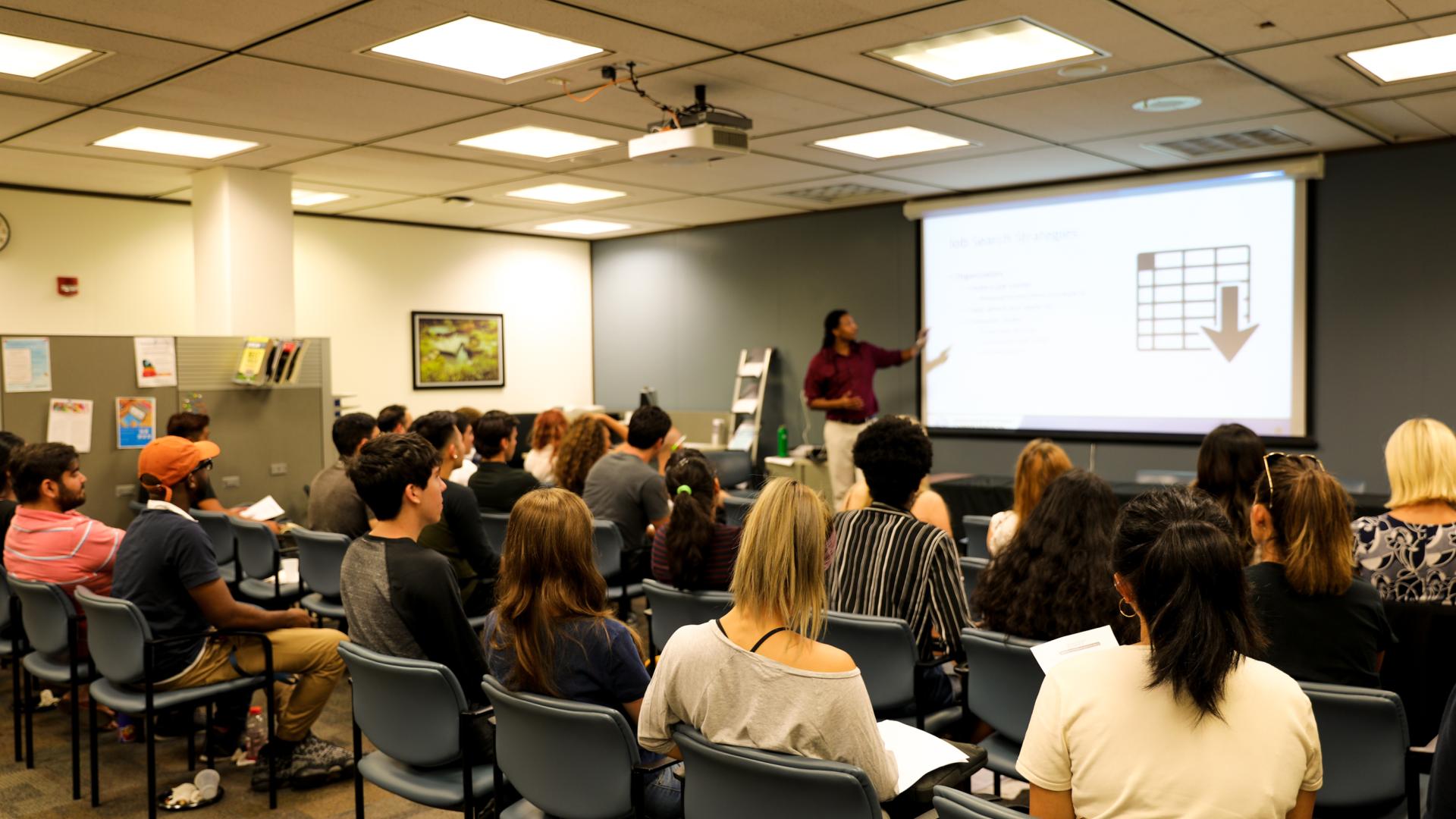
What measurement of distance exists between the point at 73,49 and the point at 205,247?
295 cm

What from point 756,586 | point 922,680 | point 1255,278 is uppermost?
point 1255,278

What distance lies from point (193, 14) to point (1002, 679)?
362cm

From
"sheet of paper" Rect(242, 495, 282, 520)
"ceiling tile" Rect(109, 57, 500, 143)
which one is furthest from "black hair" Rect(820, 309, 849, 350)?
"sheet of paper" Rect(242, 495, 282, 520)

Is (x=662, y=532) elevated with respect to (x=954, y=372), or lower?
lower

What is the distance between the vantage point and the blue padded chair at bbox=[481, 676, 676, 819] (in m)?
2.14

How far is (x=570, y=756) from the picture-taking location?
221 cm

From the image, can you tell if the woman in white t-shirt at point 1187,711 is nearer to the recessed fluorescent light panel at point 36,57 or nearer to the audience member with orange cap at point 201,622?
the audience member with orange cap at point 201,622

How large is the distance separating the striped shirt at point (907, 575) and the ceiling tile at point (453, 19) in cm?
219

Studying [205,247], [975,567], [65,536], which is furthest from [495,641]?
[205,247]

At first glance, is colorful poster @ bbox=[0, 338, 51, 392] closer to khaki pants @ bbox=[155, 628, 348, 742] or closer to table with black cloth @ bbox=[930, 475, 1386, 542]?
khaki pants @ bbox=[155, 628, 348, 742]

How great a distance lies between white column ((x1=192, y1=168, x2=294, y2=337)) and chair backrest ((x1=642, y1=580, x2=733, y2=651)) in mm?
4678

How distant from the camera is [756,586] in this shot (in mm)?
2012

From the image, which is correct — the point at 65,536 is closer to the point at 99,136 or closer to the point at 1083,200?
the point at 99,136

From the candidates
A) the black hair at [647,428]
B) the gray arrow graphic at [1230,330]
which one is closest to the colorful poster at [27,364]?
the black hair at [647,428]
